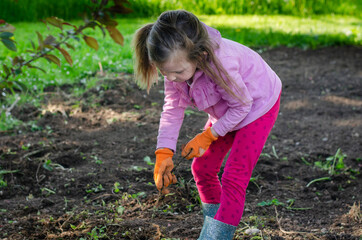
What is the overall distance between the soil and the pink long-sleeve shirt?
40cm

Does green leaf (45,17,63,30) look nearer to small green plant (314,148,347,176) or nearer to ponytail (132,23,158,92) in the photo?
ponytail (132,23,158,92)

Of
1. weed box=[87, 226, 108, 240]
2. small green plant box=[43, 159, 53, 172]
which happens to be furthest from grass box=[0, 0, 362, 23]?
weed box=[87, 226, 108, 240]

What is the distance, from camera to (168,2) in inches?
320

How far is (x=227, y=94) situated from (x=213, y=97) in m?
0.08

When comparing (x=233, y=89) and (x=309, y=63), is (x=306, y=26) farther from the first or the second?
(x=233, y=89)

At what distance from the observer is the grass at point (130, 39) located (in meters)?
4.86

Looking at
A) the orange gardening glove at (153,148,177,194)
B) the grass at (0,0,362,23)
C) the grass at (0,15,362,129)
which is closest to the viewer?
the orange gardening glove at (153,148,177,194)

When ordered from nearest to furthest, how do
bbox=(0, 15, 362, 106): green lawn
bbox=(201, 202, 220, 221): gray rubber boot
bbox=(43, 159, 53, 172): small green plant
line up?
1. bbox=(201, 202, 220, 221): gray rubber boot
2. bbox=(43, 159, 53, 172): small green plant
3. bbox=(0, 15, 362, 106): green lawn

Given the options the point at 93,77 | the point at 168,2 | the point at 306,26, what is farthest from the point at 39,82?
the point at 306,26

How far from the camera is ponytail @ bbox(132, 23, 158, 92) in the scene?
209 centimetres

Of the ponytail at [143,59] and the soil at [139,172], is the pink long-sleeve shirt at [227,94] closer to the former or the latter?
the ponytail at [143,59]

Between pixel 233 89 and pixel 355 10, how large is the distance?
25.2 feet

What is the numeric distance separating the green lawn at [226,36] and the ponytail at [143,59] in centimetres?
209

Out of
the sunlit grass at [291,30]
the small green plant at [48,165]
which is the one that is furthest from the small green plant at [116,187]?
the sunlit grass at [291,30]
